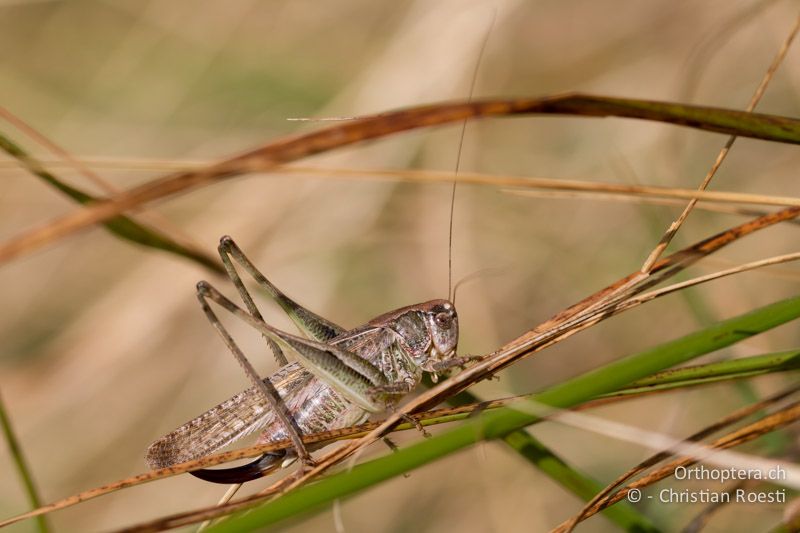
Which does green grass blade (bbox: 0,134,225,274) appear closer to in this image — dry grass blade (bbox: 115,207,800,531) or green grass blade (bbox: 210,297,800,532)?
dry grass blade (bbox: 115,207,800,531)

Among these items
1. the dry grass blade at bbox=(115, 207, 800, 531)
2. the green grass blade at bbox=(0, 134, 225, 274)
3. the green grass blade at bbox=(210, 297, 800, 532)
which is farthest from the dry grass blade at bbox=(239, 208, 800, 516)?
the green grass blade at bbox=(0, 134, 225, 274)

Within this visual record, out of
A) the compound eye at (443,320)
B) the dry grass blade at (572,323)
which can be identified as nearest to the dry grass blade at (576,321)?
the dry grass blade at (572,323)

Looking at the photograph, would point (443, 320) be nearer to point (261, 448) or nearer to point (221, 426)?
point (221, 426)

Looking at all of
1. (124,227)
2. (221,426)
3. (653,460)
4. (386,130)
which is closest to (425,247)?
(221,426)

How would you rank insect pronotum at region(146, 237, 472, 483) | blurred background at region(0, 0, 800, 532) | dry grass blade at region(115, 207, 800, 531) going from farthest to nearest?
blurred background at region(0, 0, 800, 532)
insect pronotum at region(146, 237, 472, 483)
dry grass blade at region(115, 207, 800, 531)

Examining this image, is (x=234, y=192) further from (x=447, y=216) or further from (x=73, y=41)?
(x=73, y=41)

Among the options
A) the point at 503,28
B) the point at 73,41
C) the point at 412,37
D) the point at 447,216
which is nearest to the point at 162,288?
the point at 447,216

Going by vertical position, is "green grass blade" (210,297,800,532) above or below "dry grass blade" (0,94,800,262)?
below
